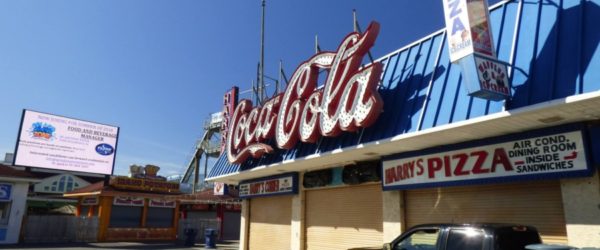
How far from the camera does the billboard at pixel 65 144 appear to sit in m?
36.4

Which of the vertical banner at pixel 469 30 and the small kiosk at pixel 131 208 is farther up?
the vertical banner at pixel 469 30

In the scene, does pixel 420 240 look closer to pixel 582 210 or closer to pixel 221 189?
pixel 582 210

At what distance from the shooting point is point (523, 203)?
8.87 metres

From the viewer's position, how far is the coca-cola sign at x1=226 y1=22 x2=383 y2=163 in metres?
10.6

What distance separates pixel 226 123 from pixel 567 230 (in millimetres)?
14035

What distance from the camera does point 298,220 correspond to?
606 inches

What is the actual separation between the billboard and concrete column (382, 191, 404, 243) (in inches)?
1365

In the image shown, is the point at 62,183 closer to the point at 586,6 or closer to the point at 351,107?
the point at 351,107

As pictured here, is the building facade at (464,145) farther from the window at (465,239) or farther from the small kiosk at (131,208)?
the small kiosk at (131,208)

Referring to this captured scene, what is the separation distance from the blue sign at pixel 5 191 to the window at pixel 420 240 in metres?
29.2

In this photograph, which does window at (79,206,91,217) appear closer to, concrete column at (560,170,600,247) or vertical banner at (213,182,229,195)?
vertical banner at (213,182,229,195)

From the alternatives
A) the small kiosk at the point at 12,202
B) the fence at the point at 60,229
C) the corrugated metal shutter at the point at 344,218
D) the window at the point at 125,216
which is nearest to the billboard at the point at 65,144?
the small kiosk at the point at 12,202

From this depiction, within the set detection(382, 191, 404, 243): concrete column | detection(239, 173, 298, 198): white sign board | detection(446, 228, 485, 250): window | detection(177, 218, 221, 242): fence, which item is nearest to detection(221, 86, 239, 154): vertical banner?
detection(239, 173, 298, 198): white sign board

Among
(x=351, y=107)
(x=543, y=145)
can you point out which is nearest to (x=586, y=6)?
(x=543, y=145)
